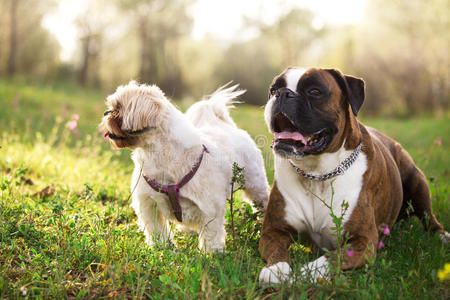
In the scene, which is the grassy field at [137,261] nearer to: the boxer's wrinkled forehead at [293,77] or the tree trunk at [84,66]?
the boxer's wrinkled forehead at [293,77]

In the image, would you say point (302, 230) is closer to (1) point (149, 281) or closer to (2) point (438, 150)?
(1) point (149, 281)

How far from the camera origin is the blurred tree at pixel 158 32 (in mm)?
26625

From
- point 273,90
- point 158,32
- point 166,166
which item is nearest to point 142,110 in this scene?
point 166,166

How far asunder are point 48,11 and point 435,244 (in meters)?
22.7

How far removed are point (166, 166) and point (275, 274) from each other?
1.31m

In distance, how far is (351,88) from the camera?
2.83 meters

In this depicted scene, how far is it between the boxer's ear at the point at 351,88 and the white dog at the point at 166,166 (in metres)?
1.24

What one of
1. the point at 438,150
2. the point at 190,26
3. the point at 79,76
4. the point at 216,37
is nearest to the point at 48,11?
the point at 79,76

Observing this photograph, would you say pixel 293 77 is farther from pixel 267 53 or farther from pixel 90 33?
pixel 267 53

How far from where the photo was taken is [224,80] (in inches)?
1208

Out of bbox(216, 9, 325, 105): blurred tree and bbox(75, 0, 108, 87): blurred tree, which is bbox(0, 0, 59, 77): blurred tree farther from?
bbox(216, 9, 325, 105): blurred tree

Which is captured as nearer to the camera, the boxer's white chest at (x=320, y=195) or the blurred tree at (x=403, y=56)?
the boxer's white chest at (x=320, y=195)

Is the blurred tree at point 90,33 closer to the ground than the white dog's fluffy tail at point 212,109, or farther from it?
farther from it

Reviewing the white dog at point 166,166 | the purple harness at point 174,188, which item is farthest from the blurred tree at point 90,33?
the purple harness at point 174,188
